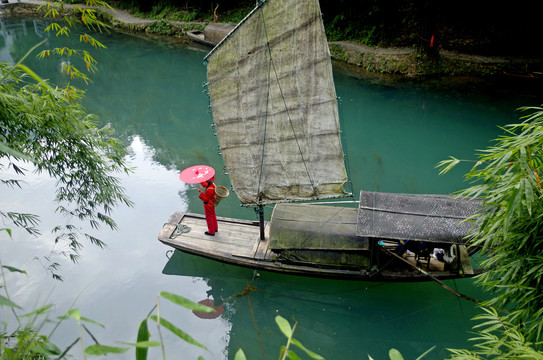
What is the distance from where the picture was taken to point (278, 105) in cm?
605

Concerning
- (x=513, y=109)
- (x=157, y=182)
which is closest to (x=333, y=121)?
(x=157, y=182)

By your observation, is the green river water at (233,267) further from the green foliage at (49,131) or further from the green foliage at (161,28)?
the green foliage at (161,28)

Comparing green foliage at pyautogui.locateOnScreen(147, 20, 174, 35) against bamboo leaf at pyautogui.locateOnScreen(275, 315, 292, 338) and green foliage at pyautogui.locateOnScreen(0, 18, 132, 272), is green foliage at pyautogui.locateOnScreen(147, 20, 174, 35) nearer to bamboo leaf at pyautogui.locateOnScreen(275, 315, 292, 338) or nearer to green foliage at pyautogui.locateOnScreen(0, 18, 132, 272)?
green foliage at pyautogui.locateOnScreen(0, 18, 132, 272)

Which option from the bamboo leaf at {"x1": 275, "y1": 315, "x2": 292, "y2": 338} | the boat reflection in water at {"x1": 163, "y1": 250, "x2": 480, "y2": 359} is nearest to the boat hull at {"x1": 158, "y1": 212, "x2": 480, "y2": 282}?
the boat reflection in water at {"x1": 163, "y1": 250, "x2": 480, "y2": 359}

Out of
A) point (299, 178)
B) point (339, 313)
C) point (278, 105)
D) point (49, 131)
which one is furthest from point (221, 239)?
point (49, 131)

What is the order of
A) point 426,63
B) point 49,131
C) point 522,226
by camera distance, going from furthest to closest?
1. point 426,63
2. point 49,131
3. point 522,226

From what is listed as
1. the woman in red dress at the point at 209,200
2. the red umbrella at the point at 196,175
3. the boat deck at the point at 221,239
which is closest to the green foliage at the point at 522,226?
the boat deck at the point at 221,239

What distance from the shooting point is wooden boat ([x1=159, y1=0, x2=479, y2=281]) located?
18.0ft

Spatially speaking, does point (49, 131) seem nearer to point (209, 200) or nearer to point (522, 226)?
point (209, 200)

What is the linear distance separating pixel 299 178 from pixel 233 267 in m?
1.83

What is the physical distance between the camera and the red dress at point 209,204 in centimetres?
641

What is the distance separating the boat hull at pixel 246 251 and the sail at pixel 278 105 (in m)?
0.63

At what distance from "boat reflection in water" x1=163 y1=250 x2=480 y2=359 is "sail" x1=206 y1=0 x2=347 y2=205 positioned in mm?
1368

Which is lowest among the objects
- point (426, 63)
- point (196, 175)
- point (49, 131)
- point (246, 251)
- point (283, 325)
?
point (246, 251)
